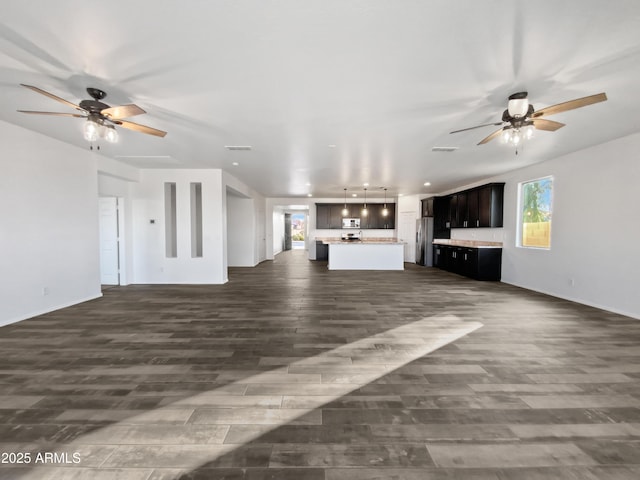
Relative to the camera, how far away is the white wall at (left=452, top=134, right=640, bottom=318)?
4066 mm

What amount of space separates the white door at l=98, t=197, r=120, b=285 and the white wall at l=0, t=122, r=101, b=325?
132 centimetres

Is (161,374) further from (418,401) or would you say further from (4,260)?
(4,260)

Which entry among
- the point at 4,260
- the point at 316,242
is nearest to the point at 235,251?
the point at 316,242

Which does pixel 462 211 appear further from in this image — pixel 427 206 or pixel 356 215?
pixel 356 215

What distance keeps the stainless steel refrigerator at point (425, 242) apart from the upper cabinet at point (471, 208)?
0.98 ft

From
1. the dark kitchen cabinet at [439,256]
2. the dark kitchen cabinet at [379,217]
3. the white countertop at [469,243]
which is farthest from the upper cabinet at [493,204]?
the dark kitchen cabinet at [379,217]

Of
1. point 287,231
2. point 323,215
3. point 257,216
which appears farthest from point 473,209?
point 287,231

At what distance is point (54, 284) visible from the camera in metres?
4.32

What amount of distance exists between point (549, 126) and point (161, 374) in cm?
468

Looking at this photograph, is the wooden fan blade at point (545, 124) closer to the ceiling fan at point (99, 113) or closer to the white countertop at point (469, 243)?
the ceiling fan at point (99, 113)

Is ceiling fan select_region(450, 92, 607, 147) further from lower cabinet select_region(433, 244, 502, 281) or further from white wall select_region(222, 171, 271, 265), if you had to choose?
white wall select_region(222, 171, 271, 265)

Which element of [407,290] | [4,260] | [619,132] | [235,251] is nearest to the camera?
[4,260]

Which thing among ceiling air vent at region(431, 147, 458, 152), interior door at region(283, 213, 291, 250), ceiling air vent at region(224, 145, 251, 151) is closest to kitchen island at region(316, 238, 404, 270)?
ceiling air vent at region(431, 147, 458, 152)

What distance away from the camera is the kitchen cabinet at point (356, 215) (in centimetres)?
1135
